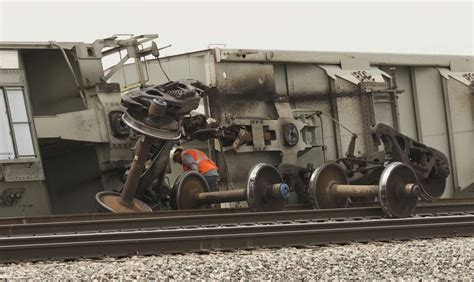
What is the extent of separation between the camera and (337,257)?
288 inches

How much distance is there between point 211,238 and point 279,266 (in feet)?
3.77

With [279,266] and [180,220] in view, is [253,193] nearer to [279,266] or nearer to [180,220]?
[180,220]

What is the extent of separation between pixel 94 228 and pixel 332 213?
3.08 meters

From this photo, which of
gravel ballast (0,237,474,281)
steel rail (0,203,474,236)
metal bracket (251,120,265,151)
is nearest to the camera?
gravel ballast (0,237,474,281)

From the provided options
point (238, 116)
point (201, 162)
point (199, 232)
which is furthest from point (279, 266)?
point (238, 116)

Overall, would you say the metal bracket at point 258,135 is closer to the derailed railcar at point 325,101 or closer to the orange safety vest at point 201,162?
the derailed railcar at point 325,101

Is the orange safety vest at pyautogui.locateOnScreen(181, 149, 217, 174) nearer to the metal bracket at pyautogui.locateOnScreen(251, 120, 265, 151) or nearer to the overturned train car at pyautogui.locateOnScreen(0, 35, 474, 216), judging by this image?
the overturned train car at pyautogui.locateOnScreen(0, 35, 474, 216)

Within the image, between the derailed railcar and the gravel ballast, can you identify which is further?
the derailed railcar

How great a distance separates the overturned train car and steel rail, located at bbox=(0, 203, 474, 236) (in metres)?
2.90

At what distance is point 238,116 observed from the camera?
1564 cm

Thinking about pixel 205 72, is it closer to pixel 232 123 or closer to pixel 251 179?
pixel 232 123

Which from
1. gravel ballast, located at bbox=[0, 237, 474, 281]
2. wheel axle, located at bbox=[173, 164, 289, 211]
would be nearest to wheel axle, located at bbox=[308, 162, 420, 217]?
wheel axle, located at bbox=[173, 164, 289, 211]

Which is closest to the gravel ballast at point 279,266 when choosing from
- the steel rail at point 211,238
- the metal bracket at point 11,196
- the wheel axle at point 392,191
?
the steel rail at point 211,238

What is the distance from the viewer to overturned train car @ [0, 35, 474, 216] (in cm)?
1283
